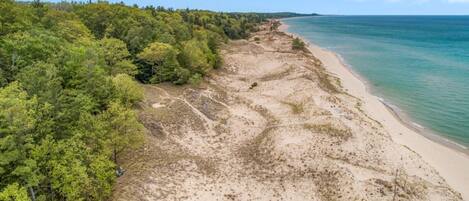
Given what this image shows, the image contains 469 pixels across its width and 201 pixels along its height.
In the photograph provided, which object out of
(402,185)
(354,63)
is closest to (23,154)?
(402,185)

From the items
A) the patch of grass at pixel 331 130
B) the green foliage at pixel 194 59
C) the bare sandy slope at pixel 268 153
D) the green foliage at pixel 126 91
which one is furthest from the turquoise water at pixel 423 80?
the green foliage at pixel 126 91

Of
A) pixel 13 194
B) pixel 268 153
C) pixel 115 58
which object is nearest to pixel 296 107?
pixel 268 153

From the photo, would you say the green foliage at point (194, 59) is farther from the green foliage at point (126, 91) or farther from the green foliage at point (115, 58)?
the green foliage at point (126, 91)

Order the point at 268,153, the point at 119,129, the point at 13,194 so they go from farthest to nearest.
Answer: the point at 268,153
the point at 119,129
the point at 13,194

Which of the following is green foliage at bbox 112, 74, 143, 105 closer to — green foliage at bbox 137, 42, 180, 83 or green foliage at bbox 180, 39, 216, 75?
green foliage at bbox 137, 42, 180, 83

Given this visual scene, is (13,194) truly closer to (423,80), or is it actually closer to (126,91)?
(126,91)

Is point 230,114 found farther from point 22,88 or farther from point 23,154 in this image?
point 23,154
